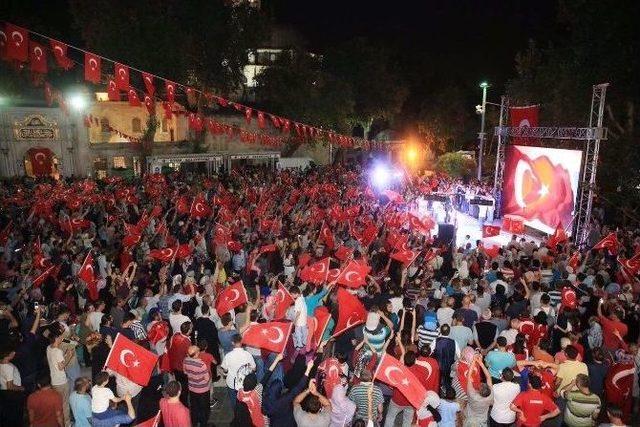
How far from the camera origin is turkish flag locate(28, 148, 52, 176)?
29391 mm

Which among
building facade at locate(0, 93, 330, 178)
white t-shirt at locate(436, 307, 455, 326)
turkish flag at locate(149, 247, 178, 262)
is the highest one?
building facade at locate(0, 93, 330, 178)

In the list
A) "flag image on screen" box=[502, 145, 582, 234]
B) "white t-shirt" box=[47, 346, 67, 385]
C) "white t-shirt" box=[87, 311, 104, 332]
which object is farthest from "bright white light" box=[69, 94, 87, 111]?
"white t-shirt" box=[47, 346, 67, 385]

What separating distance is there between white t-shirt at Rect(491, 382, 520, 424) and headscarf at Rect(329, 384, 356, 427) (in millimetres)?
1640

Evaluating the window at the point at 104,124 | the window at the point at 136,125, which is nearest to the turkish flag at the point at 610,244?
the window at the point at 104,124

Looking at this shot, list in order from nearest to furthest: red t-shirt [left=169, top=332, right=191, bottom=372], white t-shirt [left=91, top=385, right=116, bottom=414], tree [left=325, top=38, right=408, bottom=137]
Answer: white t-shirt [left=91, top=385, right=116, bottom=414] → red t-shirt [left=169, top=332, right=191, bottom=372] → tree [left=325, top=38, right=408, bottom=137]

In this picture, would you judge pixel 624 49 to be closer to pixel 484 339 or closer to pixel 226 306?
pixel 484 339

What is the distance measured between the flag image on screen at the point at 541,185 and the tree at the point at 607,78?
1.44m

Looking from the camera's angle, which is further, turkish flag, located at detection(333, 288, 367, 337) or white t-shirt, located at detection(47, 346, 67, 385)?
turkish flag, located at detection(333, 288, 367, 337)

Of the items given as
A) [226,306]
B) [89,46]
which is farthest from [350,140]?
[226,306]

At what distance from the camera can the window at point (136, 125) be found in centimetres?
3650

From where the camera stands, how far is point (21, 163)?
28.7 m

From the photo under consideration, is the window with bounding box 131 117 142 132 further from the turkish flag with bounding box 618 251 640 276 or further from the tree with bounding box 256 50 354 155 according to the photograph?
the turkish flag with bounding box 618 251 640 276

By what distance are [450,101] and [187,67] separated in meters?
26.1

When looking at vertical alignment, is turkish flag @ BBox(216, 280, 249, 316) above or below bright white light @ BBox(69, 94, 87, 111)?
below
